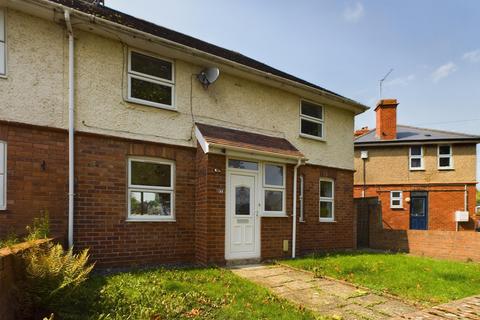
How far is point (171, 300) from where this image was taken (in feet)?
14.6

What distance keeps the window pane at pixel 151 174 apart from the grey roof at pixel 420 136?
44.8ft

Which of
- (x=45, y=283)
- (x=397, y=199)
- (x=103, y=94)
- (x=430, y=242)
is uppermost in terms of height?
(x=103, y=94)

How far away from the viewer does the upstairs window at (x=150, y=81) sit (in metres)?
7.25

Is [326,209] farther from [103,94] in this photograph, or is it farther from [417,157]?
[417,157]

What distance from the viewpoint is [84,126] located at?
6.51 m

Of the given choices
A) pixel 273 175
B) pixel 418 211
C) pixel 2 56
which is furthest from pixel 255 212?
pixel 418 211

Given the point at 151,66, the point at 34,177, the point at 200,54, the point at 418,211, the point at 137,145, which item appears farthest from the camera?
the point at 418,211

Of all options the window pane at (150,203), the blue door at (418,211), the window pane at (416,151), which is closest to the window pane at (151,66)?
the window pane at (150,203)

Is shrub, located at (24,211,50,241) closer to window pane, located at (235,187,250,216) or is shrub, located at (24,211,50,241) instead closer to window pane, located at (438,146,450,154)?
window pane, located at (235,187,250,216)

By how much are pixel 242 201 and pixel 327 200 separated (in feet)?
13.9

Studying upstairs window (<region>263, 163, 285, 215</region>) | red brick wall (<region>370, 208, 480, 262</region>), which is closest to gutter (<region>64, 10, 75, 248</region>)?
upstairs window (<region>263, 163, 285, 215</region>)

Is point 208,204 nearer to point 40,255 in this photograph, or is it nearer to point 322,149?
point 40,255

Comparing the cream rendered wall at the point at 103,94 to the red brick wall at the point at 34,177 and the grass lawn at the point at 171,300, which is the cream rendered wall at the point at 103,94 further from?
the grass lawn at the point at 171,300

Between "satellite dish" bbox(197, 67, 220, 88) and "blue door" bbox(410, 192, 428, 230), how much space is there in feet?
47.1
